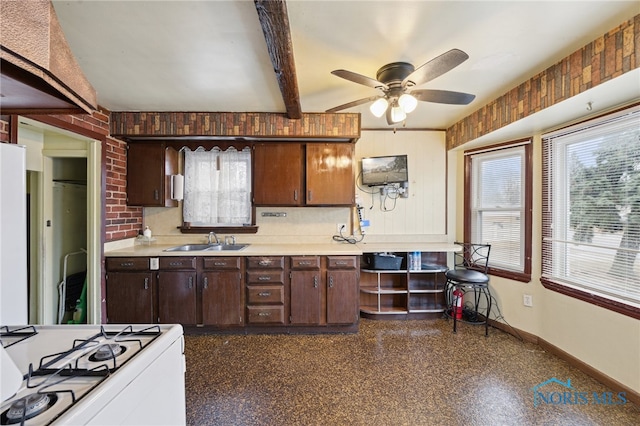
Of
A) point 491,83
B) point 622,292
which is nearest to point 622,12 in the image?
point 491,83

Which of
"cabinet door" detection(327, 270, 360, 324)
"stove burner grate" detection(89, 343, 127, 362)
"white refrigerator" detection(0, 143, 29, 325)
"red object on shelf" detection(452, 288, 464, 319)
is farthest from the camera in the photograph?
"red object on shelf" detection(452, 288, 464, 319)

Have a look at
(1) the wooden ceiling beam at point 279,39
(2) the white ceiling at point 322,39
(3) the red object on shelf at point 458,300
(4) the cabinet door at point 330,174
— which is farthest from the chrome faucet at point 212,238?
(3) the red object on shelf at point 458,300

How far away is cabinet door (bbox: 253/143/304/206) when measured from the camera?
306 cm

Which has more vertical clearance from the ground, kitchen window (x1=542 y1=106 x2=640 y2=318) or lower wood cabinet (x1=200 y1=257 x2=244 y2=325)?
kitchen window (x1=542 y1=106 x2=640 y2=318)

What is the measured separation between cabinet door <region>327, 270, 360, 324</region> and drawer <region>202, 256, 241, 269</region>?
998 millimetres

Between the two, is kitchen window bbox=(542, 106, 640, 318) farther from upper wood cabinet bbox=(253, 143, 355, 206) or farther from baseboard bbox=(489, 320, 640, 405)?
upper wood cabinet bbox=(253, 143, 355, 206)

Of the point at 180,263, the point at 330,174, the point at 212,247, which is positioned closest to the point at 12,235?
the point at 180,263

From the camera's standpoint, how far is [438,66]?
1.56 m

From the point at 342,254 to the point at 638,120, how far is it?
2490 mm

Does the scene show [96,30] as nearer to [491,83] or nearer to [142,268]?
[142,268]

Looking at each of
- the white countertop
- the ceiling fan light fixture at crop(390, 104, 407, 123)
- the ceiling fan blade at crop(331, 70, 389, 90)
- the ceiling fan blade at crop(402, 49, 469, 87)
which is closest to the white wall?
the white countertop

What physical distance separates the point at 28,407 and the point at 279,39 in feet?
5.70

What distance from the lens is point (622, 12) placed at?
142 cm

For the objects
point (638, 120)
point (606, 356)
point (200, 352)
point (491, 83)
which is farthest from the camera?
point (200, 352)
